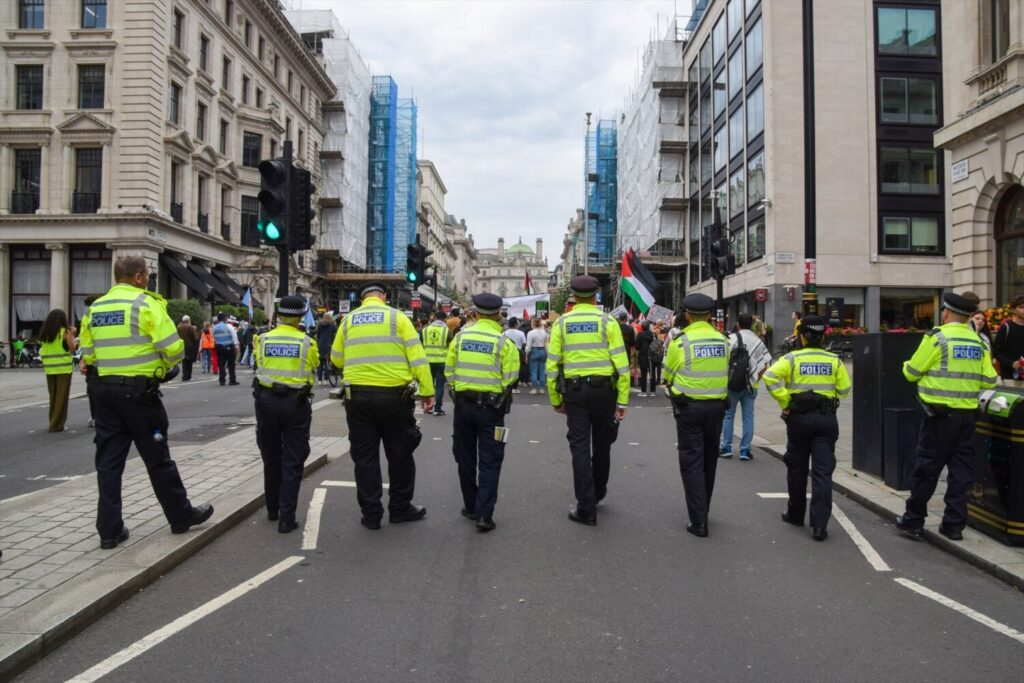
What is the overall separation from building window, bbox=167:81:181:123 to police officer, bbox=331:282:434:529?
1268 inches

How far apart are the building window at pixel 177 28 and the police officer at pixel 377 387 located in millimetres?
33355

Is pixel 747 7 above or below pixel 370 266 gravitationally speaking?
above

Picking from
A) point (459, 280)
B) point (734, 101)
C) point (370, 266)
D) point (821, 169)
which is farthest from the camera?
point (459, 280)

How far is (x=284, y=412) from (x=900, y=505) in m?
5.27

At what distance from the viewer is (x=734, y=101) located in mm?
39531

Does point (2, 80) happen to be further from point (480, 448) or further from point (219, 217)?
point (480, 448)

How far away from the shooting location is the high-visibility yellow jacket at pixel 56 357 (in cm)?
1045

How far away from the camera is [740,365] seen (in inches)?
339

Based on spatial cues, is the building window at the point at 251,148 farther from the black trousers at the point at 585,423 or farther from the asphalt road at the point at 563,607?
the black trousers at the point at 585,423

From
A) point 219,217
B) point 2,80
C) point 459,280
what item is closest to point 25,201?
point 2,80

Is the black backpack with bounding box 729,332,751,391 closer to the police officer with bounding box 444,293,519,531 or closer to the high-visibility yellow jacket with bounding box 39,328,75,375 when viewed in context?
the police officer with bounding box 444,293,519,531

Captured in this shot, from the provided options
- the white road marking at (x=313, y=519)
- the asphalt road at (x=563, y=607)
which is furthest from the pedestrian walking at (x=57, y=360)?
the asphalt road at (x=563, y=607)

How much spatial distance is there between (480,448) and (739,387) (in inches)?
156

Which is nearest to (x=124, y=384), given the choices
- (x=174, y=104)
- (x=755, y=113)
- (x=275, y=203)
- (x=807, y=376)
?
(x=275, y=203)
